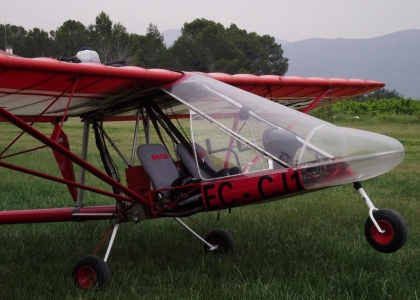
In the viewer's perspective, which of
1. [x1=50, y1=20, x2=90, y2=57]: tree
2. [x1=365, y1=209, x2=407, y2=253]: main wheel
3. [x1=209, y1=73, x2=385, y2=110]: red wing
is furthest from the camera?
[x1=50, y1=20, x2=90, y2=57]: tree

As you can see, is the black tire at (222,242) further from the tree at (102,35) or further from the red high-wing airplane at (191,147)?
the tree at (102,35)

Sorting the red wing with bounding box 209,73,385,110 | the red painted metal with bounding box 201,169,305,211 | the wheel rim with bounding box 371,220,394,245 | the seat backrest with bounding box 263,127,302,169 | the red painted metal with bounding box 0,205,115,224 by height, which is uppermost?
the red wing with bounding box 209,73,385,110

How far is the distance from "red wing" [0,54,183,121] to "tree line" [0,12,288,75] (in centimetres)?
6113

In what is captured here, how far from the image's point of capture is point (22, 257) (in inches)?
258

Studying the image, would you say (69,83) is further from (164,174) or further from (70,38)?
(70,38)

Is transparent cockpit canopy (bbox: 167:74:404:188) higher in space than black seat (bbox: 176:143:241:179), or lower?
higher

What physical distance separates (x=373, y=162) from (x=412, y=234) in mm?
2946

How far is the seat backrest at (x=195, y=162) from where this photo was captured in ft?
17.9

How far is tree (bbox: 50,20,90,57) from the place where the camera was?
78812 millimetres

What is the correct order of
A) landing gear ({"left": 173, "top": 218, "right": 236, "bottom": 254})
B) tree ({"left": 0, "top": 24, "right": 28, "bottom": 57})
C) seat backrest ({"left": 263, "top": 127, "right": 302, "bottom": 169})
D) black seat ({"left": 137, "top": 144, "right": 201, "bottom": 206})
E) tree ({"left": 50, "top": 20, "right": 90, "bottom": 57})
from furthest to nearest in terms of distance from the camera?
tree ({"left": 0, "top": 24, "right": 28, "bottom": 57}) → tree ({"left": 50, "top": 20, "right": 90, "bottom": 57}) → landing gear ({"left": 173, "top": 218, "right": 236, "bottom": 254}) → black seat ({"left": 137, "top": 144, "right": 201, "bottom": 206}) → seat backrest ({"left": 263, "top": 127, "right": 302, "bottom": 169})

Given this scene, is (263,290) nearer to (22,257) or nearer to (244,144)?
(244,144)

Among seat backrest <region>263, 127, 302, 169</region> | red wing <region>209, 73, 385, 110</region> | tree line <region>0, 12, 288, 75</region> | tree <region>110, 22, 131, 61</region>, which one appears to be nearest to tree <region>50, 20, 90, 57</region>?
tree line <region>0, 12, 288, 75</region>

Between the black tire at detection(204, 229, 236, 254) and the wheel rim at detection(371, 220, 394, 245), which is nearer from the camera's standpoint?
the wheel rim at detection(371, 220, 394, 245)

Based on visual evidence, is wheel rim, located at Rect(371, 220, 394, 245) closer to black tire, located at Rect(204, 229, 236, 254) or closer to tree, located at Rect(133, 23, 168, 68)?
black tire, located at Rect(204, 229, 236, 254)
